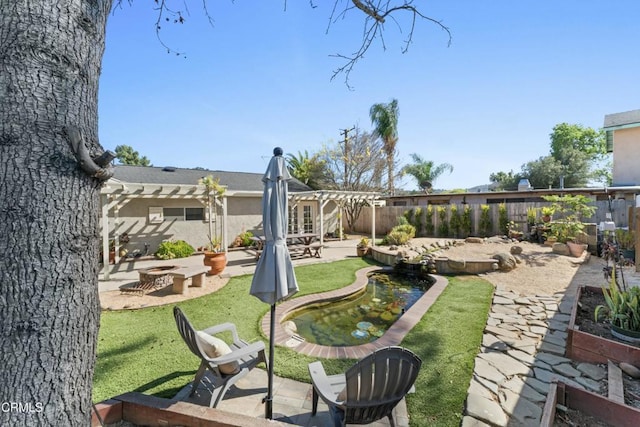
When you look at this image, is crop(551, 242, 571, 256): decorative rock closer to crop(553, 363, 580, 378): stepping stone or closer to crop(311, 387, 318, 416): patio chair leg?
crop(553, 363, 580, 378): stepping stone

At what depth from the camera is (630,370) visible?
11.1 feet

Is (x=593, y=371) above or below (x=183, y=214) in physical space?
below

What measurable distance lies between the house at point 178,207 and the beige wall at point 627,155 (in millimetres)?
12081

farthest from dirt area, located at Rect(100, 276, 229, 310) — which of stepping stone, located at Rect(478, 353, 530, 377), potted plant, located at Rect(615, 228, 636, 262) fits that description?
potted plant, located at Rect(615, 228, 636, 262)

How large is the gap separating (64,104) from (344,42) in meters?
3.41

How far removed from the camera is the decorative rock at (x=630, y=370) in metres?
3.34

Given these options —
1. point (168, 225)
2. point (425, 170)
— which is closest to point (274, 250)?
point (168, 225)

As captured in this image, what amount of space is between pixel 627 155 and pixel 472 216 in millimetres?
7294

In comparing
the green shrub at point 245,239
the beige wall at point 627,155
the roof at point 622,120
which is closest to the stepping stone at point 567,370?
the green shrub at point 245,239

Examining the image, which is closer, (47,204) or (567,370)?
(47,204)

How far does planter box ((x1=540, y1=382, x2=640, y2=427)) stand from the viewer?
2.43 m

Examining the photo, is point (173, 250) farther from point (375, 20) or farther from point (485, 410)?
point (485, 410)

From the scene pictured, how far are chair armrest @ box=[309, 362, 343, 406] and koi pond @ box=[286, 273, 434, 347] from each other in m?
2.03

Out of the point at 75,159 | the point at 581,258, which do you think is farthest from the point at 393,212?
the point at 75,159
